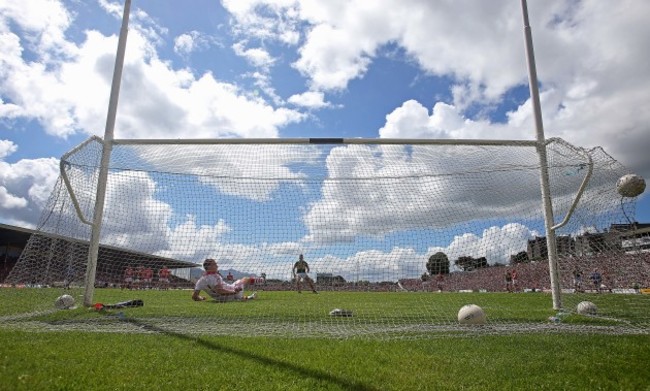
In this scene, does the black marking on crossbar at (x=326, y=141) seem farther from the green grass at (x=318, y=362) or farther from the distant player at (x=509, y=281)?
the distant player at (x=509, y=281)

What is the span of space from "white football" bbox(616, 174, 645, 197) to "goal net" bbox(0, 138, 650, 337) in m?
0.19

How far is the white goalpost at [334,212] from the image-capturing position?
8.76 metres

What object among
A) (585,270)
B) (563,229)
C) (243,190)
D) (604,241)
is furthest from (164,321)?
(585,270)

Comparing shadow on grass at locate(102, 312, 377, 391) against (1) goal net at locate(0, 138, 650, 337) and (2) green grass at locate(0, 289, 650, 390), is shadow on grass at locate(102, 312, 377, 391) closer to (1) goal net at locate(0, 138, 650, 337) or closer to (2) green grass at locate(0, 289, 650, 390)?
(2) green grass at locate(0, 289, 650, 390)

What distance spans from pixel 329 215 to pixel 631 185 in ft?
20.1

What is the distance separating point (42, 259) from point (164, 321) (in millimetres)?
4088

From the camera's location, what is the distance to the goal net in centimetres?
872

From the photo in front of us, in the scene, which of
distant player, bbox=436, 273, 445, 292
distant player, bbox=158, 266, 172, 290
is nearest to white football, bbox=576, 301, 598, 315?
distant player, bbox=436, 273, 445, 292

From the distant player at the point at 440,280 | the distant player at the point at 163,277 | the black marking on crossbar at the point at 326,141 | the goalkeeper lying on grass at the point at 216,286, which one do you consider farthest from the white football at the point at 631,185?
the distant player at the point at 163,277

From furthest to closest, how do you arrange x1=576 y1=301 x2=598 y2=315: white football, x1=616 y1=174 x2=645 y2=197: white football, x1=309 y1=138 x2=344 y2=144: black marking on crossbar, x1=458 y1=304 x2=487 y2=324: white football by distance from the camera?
x1=309 y1=138 x2=344 y2=144: black marking on crossbar
x1=616 y1=174 x2=645 y2=197: white football
x1=576 y1=301 x2=598 y2=315: white football
x1=458 y1=304 x2=487 y2=324: white football

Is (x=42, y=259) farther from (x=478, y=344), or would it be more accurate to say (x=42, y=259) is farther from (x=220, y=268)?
(x=478, y=344)

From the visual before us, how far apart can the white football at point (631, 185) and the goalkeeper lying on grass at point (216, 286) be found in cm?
932

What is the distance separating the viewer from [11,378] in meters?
3.36

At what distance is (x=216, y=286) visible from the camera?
11.8 metres
